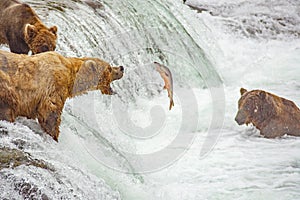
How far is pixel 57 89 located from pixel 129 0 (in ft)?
15.4

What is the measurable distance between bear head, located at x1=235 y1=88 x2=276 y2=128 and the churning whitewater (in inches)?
6.3

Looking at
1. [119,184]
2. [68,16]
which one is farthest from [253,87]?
[119,184]

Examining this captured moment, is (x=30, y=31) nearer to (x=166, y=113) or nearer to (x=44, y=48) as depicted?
(x=44, y=48)

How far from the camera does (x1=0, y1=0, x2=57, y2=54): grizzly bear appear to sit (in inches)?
171

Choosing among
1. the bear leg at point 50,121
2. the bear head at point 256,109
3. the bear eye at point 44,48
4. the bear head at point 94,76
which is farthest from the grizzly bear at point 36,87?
the bear head at point 256,109

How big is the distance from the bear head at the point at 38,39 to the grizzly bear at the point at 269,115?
2724 millimetres

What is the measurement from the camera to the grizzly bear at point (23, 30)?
4.35m

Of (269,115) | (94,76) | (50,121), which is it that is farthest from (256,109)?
(50,121)

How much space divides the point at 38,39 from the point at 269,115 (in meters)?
2.97

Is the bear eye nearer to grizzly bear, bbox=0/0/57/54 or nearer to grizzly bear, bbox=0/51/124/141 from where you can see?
grizzly bear, bbox=0/0/57/54

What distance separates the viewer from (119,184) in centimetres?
413

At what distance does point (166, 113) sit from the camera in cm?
668

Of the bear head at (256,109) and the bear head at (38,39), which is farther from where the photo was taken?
the bear head at (256,109)

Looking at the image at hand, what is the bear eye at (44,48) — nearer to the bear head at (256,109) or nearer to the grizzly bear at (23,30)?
the grizzly bear at (23,30)
